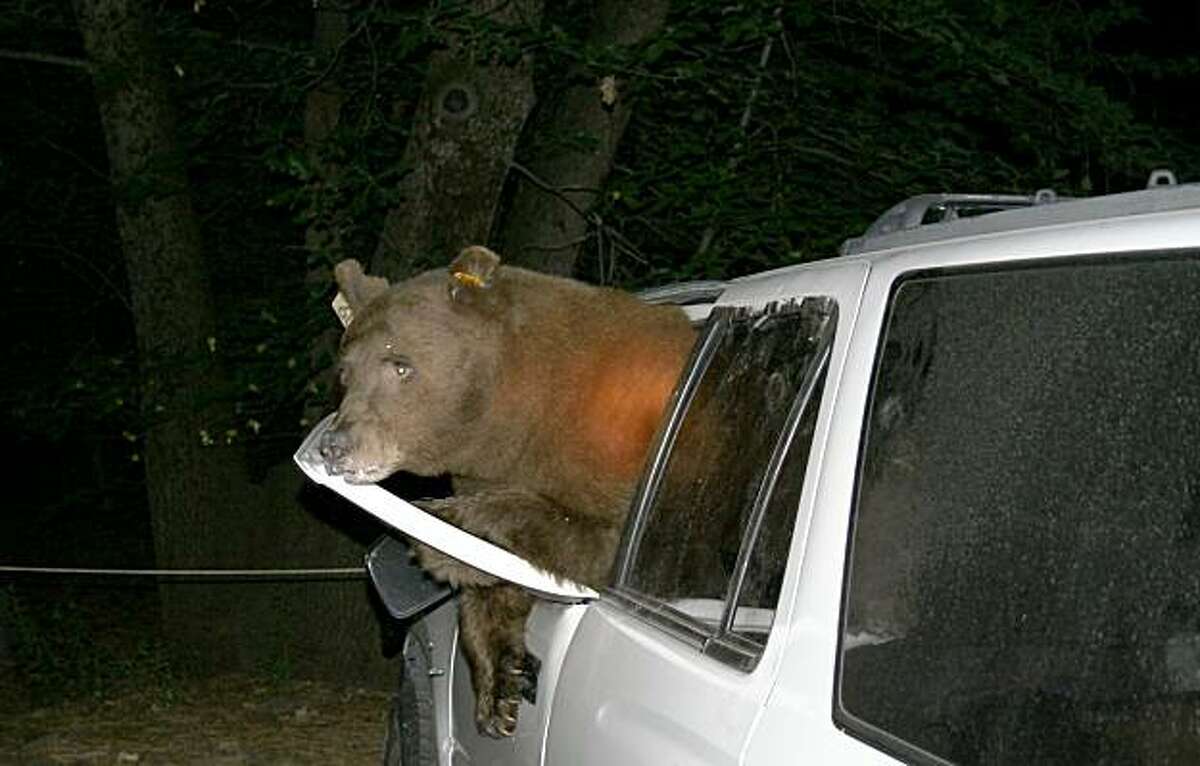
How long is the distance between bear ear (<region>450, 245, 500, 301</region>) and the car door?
55.1 inches

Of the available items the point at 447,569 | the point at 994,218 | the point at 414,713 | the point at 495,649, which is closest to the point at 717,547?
the point at 994,218

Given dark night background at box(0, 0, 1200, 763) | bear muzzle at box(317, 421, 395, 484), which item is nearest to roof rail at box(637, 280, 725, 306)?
bear muzzle at box(317, 421, 395, 484)

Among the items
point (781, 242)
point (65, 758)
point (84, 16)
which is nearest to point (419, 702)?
point (65, 758)

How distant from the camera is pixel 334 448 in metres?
4.79

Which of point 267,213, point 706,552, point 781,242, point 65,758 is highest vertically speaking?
point 267,213

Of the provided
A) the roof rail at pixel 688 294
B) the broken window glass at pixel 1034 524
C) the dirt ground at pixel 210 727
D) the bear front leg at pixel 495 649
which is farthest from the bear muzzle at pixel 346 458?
the dirt ground at pixel 210 727

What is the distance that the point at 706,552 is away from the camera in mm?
3428

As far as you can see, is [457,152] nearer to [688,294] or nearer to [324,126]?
[324,126]

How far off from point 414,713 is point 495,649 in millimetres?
1082

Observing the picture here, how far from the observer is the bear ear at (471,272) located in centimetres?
516

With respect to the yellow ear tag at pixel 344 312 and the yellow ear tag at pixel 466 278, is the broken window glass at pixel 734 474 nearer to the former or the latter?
the yellow ear tag at pixel 466 278

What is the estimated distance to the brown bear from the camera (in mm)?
4676

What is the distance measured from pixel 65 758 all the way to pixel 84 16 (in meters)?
5.18

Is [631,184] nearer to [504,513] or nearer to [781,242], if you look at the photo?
[781,242]
